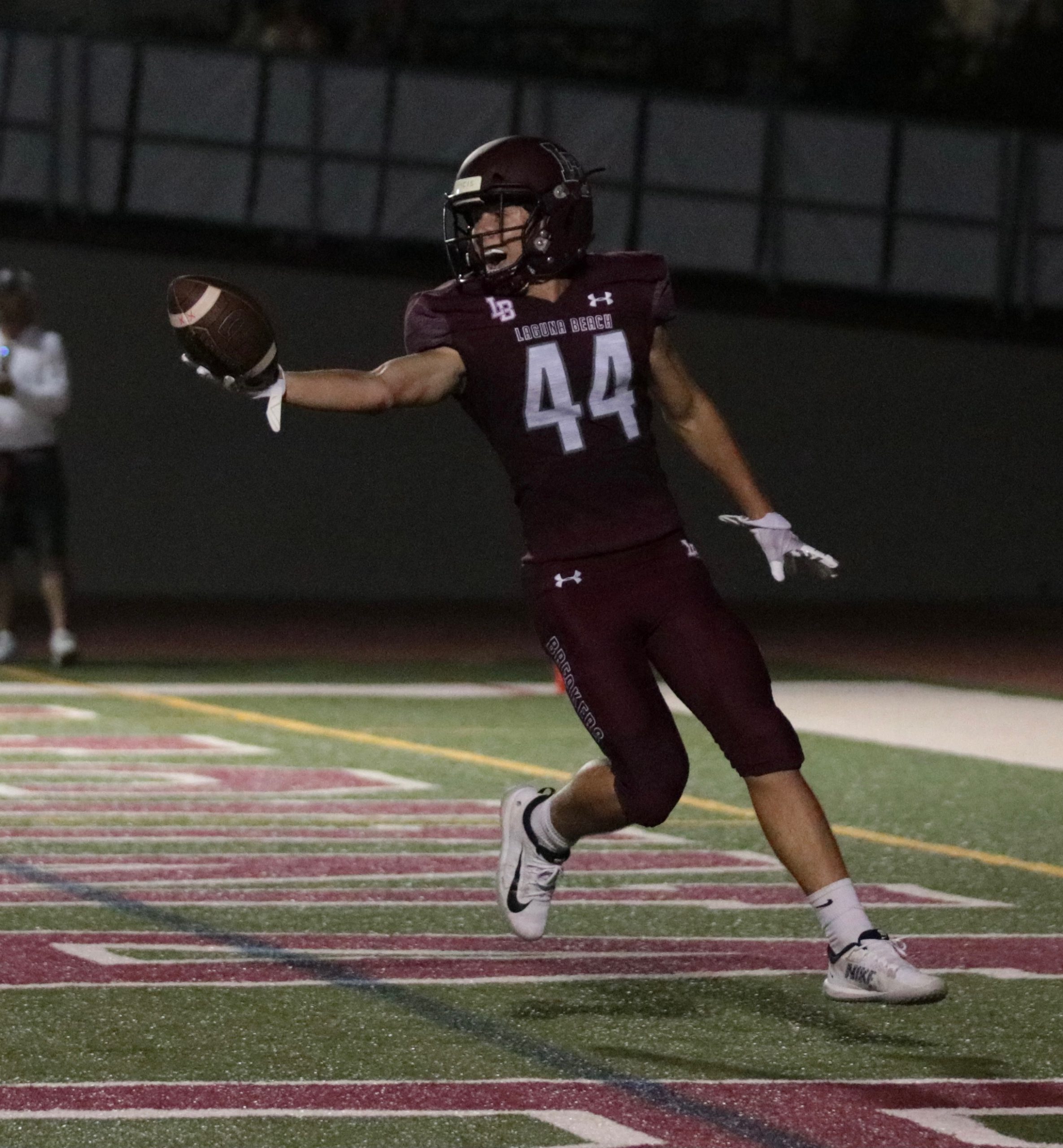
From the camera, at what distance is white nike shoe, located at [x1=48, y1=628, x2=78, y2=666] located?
15273 mm

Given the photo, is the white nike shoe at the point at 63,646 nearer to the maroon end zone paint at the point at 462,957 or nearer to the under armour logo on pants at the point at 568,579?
the maroon end zone paint at the point at 462,957

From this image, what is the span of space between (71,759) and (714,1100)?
20.5ft

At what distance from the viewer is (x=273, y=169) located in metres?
20.3

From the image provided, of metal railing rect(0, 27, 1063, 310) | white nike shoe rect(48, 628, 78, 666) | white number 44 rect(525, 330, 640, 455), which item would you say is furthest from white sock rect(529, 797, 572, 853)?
metal railing rect(0, 27, 1063, 310)

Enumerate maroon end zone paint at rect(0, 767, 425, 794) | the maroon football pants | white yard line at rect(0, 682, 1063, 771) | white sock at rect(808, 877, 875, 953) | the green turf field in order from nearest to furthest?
the green turf field < white sock at rect(808, 877, 875, 953) < the maroon football pants < maroon end zone paint at rect(0, 767, 425, 794) < white yard line at rect(0, 682, 1063, 771)

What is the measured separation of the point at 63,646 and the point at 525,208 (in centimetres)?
946

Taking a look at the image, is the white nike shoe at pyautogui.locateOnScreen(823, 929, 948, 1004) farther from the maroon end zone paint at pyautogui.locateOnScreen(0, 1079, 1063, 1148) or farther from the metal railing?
the metal railing

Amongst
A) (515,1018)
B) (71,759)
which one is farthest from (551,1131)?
(71,759)

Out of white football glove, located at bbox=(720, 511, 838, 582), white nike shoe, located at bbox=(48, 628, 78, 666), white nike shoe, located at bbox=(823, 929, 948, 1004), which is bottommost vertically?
white nike shoe, located at bbox=(48, 628, 78, 666)

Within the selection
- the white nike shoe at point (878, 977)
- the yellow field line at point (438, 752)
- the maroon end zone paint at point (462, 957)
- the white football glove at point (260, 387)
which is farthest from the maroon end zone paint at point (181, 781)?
the white nike shoe at point (878, 977)

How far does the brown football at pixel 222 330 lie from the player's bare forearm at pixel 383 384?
85 mm

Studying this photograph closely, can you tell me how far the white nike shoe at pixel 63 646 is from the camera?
15.3 metres

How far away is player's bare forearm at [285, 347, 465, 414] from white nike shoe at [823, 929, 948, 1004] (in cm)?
149

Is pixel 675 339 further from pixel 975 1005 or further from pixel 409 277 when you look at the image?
pixel 975 1005
